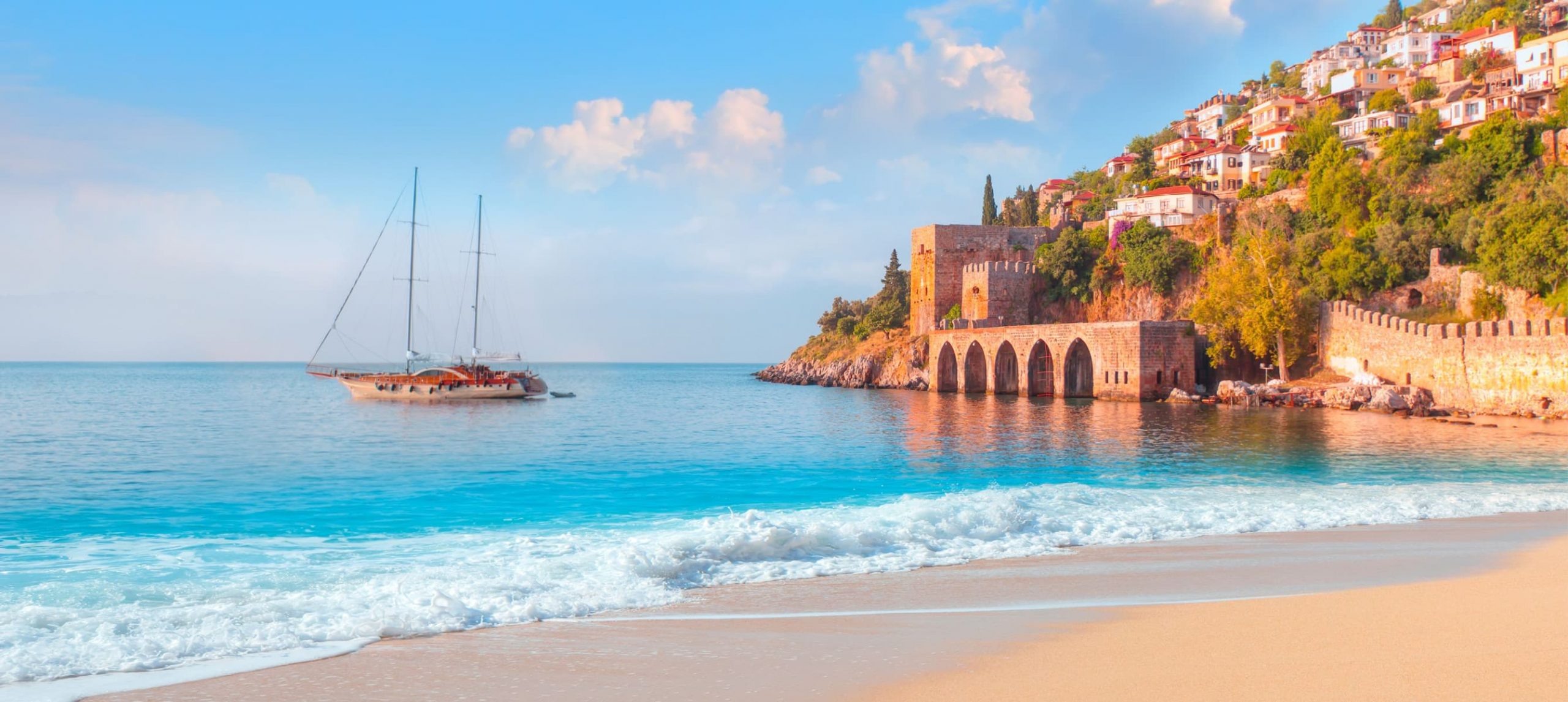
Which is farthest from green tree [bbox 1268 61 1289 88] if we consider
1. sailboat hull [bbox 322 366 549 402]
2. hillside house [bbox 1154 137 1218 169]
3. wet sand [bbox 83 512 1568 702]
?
wet sand [bbox 83 512 1568 702]

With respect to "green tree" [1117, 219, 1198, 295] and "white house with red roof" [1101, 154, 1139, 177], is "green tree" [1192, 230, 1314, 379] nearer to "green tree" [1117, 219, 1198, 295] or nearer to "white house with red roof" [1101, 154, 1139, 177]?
"green tree" [1117, 219, 1198, 295]

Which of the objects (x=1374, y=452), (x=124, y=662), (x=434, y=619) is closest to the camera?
(x=124, y=662)

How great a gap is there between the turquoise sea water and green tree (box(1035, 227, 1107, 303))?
2026 cm

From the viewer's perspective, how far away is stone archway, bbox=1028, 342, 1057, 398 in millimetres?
41562

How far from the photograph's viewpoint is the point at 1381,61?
225 ft

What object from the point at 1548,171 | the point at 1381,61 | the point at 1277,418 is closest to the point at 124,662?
the point at 1277,418

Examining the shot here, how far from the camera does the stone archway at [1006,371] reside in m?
43.9

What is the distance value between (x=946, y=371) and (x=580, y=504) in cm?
3672

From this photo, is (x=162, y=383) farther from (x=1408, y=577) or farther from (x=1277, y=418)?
(x=1408, y=577)

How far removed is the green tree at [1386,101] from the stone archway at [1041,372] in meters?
28.6

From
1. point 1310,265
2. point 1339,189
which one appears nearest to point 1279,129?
point 1339,189

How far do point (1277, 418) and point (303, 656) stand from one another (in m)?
27.2

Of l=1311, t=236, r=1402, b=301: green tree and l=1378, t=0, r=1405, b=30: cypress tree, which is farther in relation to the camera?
l=1378, t=0, r=1405, b=30: cypress tree

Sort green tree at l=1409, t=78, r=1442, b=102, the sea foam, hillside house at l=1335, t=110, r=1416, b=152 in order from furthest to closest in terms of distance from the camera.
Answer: green tree at l=1409, t=78, r=1442, b=102 < hillside house at l=1335, t=110, r=1416, b=152 < the sea foam
